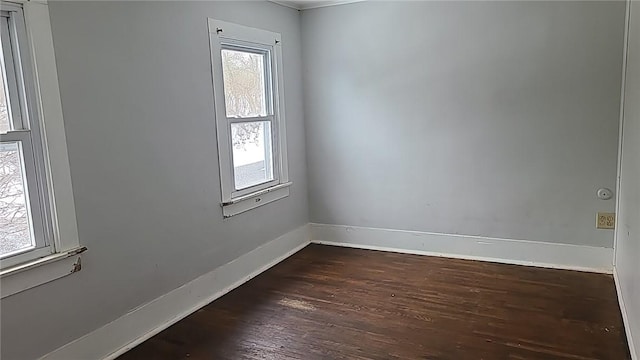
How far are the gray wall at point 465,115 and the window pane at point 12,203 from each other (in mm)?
2755

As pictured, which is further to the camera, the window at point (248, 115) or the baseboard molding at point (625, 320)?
the window at point (248, 115)

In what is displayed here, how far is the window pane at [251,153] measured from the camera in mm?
3734

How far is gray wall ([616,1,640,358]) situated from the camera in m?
2.39

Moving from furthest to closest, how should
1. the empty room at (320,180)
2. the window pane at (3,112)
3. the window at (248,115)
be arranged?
the window at (248,115), the empty room at (320,180), the window pane at (3,112)

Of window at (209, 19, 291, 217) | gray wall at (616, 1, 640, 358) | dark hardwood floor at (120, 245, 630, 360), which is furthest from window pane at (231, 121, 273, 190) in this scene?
gray wall at (616, 1, 640, 358)

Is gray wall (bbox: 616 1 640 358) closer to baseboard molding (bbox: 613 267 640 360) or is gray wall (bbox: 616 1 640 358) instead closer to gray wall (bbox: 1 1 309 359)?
baseboard molding (bbox: 613 267 640 360)

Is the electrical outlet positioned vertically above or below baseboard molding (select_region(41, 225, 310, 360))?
above

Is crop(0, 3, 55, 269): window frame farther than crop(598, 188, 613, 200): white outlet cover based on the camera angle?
No

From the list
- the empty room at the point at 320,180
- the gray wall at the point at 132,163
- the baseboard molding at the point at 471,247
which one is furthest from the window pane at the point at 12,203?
the baseboard molding at the point at 471,247

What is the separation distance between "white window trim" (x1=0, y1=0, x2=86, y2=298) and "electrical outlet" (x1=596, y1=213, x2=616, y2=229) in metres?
3.59

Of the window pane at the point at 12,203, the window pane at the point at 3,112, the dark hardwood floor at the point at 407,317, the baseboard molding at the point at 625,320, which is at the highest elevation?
the window pane at the point at 3,112

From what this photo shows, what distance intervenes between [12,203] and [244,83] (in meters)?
2.00

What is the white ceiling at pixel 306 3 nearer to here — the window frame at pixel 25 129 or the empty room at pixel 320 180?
the empty room at pixel 320 180

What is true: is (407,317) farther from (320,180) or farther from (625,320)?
(320,180)
